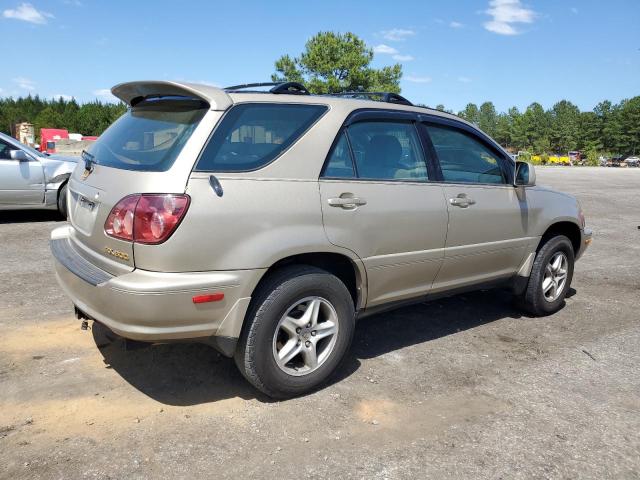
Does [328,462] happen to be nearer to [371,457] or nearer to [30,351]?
[371,457]

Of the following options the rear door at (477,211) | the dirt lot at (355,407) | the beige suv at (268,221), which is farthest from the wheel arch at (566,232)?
the beige suv at (268,221)

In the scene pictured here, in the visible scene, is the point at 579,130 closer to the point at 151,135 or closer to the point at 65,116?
the point at 65,116

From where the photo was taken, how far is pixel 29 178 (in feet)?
30.2

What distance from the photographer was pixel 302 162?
323 centimetres

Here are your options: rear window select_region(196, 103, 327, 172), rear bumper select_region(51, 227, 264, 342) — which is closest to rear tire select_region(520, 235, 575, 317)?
rear window select_region(196, 103, 327, 172)

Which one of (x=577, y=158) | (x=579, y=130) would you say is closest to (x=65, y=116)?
(x=577, y=158)

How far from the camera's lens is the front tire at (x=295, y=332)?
3062 mm

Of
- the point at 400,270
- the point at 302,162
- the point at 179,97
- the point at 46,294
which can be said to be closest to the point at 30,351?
the point at 46,294

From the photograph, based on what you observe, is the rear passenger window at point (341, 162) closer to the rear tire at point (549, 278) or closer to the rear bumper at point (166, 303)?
the rear bumper at point (166, 303)

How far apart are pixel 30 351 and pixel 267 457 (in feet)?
6.94

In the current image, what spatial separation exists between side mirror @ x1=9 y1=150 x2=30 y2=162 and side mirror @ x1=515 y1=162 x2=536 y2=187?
8.13 m

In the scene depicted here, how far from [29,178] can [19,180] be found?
154mm

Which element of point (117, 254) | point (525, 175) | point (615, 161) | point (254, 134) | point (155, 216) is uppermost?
point (254, 134)

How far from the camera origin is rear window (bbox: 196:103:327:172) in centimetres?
295
